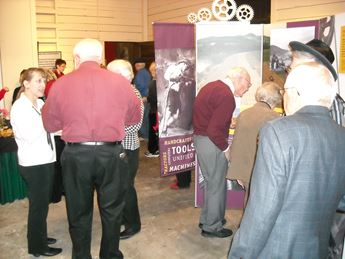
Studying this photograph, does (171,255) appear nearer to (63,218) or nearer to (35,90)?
(63,218)

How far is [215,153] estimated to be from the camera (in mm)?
2982

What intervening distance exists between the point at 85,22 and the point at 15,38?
10.1 ft

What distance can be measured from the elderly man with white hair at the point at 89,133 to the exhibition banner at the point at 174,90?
0.99 m

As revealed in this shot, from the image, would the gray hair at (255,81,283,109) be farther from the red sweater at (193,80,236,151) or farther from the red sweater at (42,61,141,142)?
the red sweater at (42,61,141,142)

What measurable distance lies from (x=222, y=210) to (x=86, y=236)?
125cm

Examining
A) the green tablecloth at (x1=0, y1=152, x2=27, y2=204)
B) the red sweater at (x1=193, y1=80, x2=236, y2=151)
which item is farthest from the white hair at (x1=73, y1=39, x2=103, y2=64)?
the green tablecloth at (x1=0, y1=152, x2=27, y2=204)

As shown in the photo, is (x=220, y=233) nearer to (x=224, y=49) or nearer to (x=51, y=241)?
(x=51, y=241)

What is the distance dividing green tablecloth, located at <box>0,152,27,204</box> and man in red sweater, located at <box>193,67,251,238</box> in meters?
2.00

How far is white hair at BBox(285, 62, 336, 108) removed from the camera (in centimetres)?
130

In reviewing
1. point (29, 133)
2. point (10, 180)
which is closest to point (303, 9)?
point (29, 133)

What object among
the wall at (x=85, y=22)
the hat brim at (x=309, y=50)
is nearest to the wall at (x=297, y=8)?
the wall at (x=85, y=22)

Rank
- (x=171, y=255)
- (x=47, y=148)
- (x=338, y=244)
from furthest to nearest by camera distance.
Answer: (x=171, y=255) → (x=47, y=148) → (x=338, y=244)

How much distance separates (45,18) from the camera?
797 cm

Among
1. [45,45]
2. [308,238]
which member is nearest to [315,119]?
[308,238]
